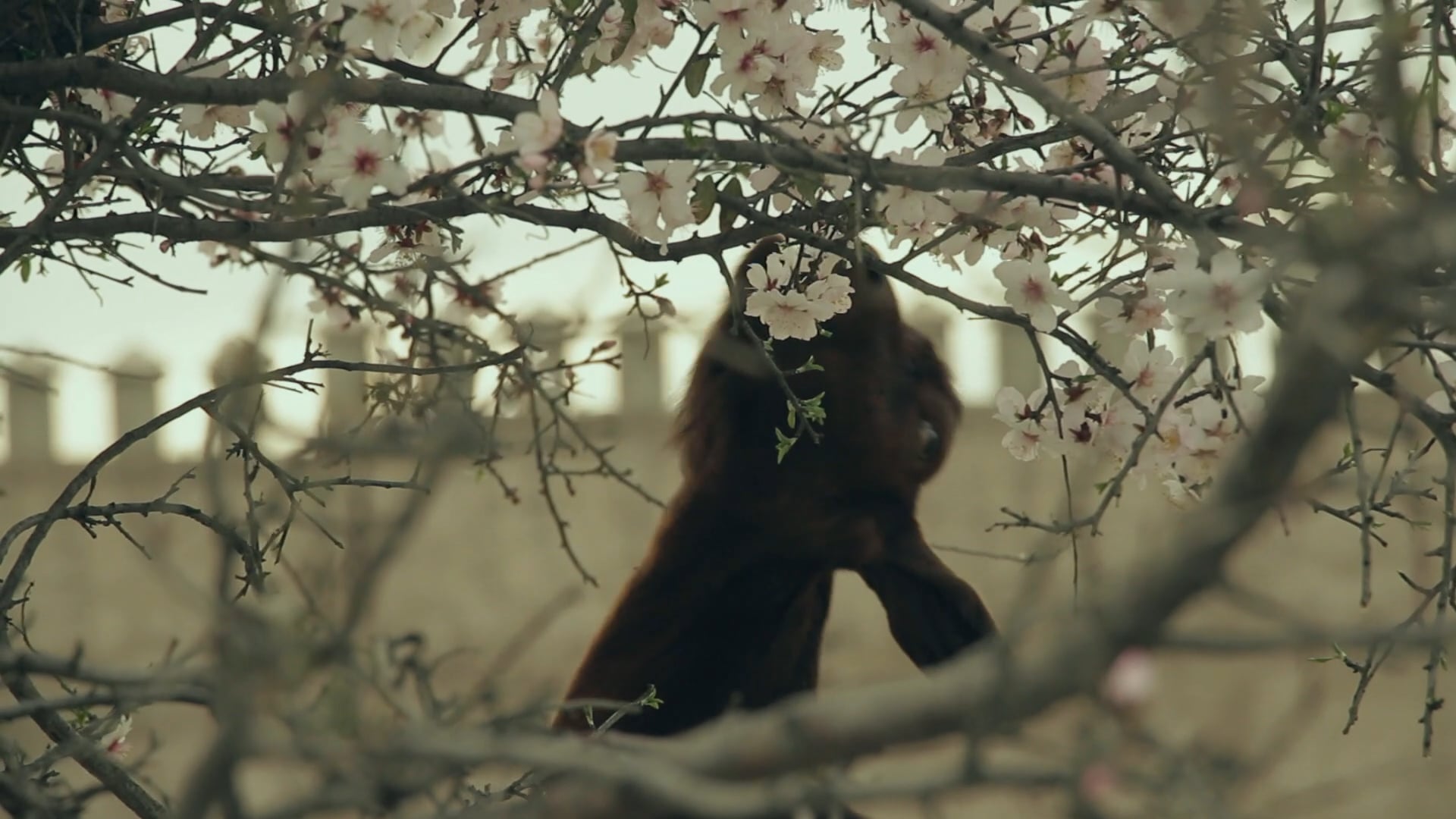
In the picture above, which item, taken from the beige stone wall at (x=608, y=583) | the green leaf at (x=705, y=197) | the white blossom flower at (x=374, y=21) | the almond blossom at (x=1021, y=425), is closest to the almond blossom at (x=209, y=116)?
the white blossom flower at (x=374, y=21)

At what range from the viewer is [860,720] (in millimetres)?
1307

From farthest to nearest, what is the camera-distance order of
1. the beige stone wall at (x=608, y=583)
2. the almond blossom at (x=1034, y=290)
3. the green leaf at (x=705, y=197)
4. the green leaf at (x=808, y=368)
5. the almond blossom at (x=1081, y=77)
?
the beige stone wall at (x=608, y=583)
the almond blossom at (x=1081, y=77)
the almond blossom at (x=1034, y=290)
the green leaf at (x=808, y=368)
the green leaf at (x=705, y=197)

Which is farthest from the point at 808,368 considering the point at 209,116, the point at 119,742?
the point at 119,742

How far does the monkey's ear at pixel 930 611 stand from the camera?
113 inches

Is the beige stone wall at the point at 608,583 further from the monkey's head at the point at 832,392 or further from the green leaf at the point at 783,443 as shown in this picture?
the green leaf at the point at 783,443

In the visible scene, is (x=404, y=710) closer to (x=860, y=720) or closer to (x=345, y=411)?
(x=860, y=720)

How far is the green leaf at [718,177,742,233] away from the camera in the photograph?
2781 mm

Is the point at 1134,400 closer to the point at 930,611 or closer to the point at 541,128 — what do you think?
the point at 930,611

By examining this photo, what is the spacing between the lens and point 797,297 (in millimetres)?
2881

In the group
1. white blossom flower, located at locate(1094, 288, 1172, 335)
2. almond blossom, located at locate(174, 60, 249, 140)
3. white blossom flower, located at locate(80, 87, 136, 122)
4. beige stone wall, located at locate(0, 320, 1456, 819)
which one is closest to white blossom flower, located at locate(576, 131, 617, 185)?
almond blossom, located at locate(174, 60, 249, 140)

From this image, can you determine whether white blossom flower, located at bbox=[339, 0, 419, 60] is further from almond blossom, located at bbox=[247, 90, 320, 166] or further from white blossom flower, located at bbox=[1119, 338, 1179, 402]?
white blossom flower, located at bbox=[1119, 338, 1179, 402]

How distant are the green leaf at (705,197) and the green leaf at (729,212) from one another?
5 centimetres

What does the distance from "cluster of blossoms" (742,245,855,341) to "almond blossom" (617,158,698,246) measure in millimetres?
253

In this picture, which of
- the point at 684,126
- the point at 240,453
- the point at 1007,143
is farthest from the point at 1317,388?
the point at 240,453
